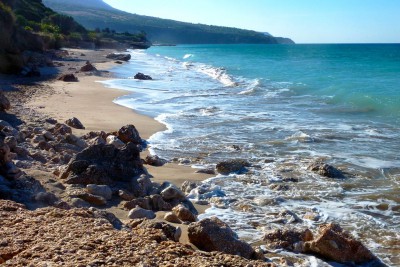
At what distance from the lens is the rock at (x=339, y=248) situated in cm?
535

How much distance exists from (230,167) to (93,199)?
3330 mm

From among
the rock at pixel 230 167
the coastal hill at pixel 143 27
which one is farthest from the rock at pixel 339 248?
the coastal hill at pixel 143 27

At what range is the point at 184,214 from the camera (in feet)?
20.0

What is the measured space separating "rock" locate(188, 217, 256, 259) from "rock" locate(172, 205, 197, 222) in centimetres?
107

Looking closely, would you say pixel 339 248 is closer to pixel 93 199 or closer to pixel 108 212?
pixel 108 212

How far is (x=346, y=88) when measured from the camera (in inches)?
1030

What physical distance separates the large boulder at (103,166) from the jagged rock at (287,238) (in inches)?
91.6

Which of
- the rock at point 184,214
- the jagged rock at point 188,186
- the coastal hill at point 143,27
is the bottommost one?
the jagged rock at point 188,186

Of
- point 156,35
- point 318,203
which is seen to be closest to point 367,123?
point 318,203

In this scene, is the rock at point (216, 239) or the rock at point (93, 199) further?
the rock at point (93, 199)

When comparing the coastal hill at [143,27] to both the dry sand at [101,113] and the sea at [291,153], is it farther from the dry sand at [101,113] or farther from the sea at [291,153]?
the sea at [291,153]

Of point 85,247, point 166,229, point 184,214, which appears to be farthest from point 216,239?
point 85,247

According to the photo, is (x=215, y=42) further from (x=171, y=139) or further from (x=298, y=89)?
(x=171, y=139)

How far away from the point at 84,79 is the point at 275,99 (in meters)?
10.1
